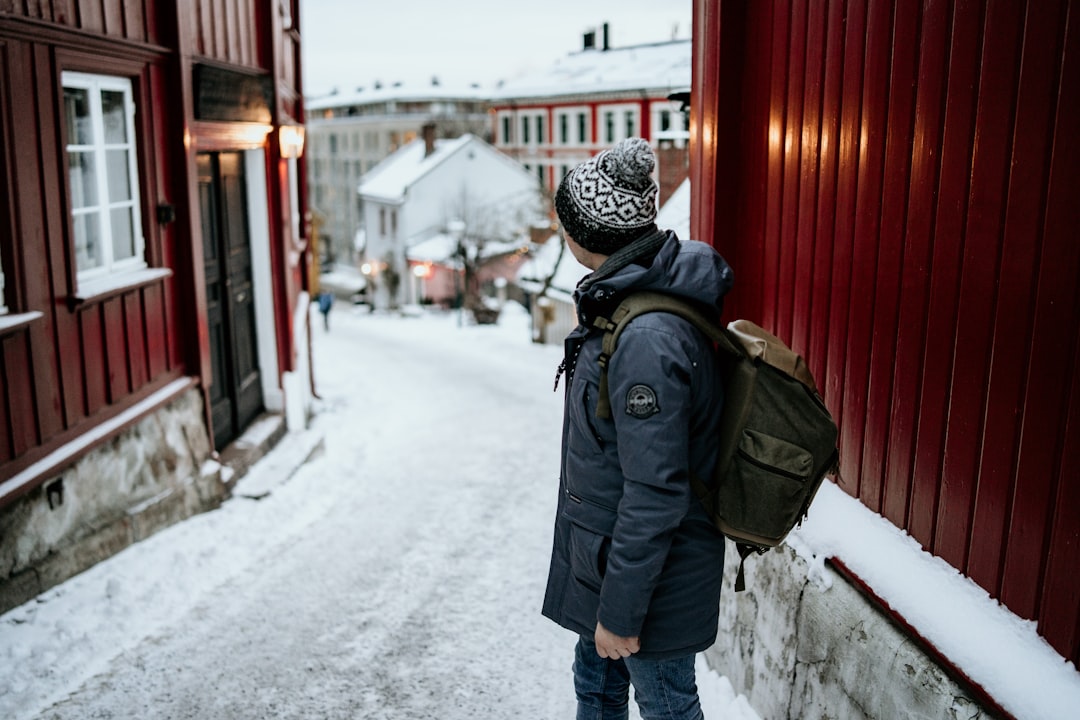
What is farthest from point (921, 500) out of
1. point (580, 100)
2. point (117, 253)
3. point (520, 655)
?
point (580, 100)

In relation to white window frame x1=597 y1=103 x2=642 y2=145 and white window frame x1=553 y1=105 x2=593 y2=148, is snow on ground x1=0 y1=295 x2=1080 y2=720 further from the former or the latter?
white window frame x1=553 y1=105 x2=593 y2=148

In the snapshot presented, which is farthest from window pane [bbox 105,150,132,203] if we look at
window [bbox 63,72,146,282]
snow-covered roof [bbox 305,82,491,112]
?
snow-covered roof [bbox 305,82,491,112]

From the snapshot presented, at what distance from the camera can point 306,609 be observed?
476 cm

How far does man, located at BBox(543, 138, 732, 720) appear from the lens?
7.07 feet

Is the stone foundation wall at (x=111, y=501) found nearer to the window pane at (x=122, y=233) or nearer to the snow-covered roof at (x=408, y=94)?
the window pane at (x=122, y=233)

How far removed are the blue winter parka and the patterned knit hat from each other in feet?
0.34

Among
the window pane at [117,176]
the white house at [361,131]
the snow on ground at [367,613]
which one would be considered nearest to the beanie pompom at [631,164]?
the snow on ground at [367,613]

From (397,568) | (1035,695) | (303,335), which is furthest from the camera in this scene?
(303,335)

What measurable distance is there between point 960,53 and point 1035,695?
5.35ft

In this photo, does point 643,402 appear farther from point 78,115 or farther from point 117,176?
point 117,176

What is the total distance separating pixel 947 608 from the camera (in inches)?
94.3

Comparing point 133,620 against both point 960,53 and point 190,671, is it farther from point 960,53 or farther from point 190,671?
point 960,53

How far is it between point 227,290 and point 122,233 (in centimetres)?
175

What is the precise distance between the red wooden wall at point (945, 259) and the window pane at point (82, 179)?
13.0 ft
